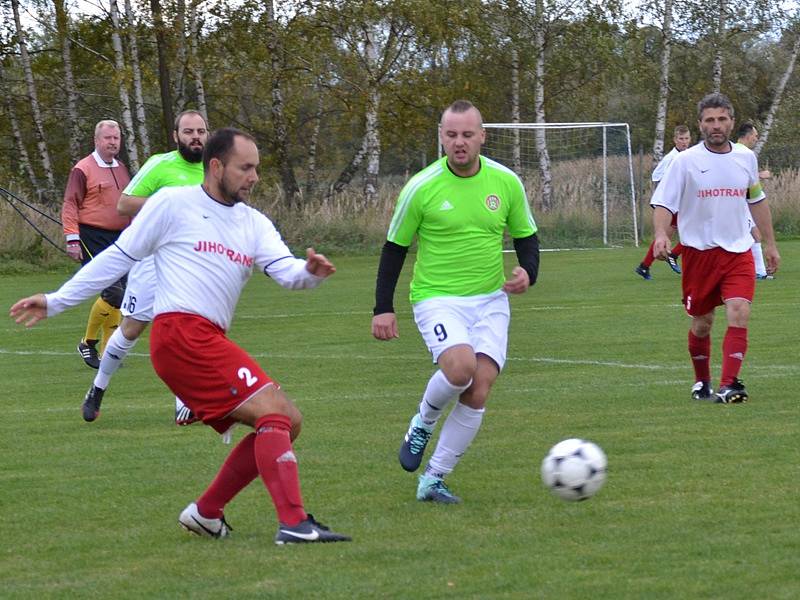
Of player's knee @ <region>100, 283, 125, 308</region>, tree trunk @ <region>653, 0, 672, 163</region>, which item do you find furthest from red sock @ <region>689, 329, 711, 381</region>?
tree trunk @ <region>653, 0, 672, 163</region>

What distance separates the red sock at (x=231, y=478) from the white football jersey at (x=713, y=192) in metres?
4.84

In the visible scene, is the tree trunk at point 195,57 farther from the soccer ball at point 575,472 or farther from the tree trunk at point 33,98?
the soccer ball at point 575,472

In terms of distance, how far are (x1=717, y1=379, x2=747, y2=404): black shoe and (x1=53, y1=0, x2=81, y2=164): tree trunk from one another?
26.3 m

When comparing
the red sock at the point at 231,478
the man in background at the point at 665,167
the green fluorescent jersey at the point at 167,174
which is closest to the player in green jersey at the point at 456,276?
the red sock at the point at 231,478

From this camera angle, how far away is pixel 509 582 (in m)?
4.91

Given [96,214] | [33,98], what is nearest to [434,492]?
[96,214]

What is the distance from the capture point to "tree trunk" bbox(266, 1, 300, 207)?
3341 centimetres

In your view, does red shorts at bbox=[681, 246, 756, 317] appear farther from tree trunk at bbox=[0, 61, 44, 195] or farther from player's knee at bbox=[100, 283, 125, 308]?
tree trunk at bbox=[0, 61, 44, 195]

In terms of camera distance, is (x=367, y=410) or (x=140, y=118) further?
(x=140, y=118)

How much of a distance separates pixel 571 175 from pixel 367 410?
2461cm

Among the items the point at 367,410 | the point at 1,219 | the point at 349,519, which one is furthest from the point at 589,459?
the point at 1,219

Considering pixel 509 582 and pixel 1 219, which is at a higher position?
pixel 509 582

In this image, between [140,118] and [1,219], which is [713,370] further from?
[140,118]

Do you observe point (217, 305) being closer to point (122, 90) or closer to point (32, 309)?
point (32, 309)
